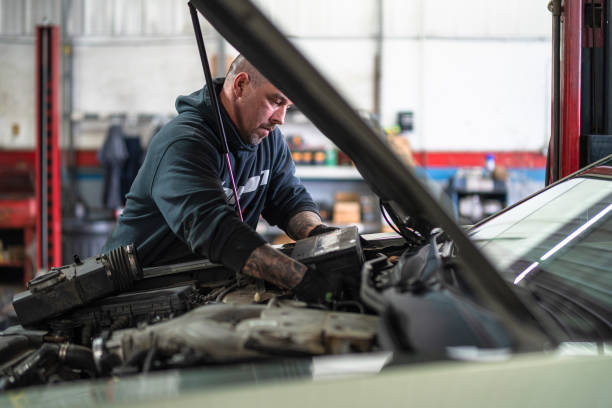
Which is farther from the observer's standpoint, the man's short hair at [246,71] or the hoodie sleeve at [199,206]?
the man's short hair at [246,71]

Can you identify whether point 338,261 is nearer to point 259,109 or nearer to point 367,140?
point 367,140

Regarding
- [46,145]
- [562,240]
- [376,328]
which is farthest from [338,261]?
[46,145]

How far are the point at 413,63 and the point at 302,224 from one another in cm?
538

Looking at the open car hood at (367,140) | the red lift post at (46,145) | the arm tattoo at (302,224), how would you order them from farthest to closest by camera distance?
1. the red lift post at (46,145)
2. the arm tattoo at (302,224)
3. the open car hood at (367,140)

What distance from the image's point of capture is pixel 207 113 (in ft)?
6.41

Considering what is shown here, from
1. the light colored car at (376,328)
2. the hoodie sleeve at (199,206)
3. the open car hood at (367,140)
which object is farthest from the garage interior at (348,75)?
the open car hood at (367,140)

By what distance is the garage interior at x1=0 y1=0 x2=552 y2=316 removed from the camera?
677cm

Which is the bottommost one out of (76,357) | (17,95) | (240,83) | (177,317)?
(76,357)

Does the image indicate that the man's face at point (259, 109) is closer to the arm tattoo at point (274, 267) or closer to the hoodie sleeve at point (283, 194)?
the hoodie sleeve at point (283, 194)

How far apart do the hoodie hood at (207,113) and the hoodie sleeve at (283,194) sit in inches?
14.1

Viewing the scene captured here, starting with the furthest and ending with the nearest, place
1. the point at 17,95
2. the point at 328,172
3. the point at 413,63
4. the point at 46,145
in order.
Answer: the point at 413,63 < the point at 17,95 < the point at 328,172 < the point at 46,145

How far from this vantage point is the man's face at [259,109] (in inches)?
73.8

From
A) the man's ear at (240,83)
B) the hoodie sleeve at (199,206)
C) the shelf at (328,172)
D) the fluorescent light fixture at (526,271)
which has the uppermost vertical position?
the man's ear at (240,83)

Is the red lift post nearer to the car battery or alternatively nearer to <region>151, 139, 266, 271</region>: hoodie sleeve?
<region>151, 139, 266, 271</region>: hoodie sleeve
